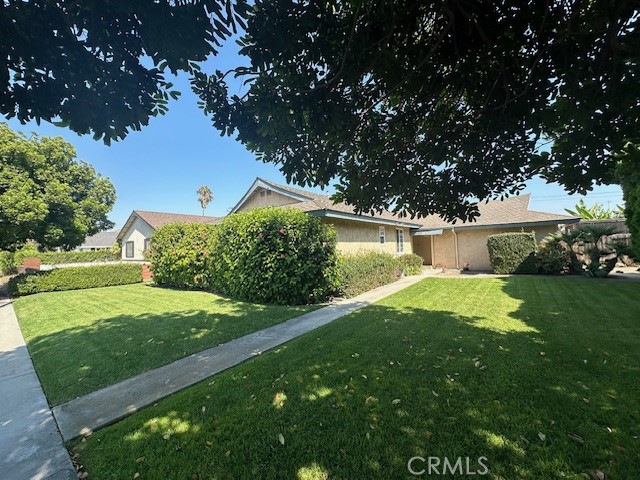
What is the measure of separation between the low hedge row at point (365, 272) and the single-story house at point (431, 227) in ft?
4.83

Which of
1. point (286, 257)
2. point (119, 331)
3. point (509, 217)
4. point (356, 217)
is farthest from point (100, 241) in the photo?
point (509, 217)

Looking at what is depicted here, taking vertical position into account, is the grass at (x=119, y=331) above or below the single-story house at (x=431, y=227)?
below

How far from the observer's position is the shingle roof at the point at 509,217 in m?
16.7

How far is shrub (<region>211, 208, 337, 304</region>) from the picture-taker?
368 inches

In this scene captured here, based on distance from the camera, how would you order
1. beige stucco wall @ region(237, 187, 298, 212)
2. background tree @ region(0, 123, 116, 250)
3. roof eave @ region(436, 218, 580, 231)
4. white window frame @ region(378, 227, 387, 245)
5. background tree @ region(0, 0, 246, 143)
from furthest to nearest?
beige stucco wall @ region(237, 187, 298, 212) < white window frame @ region(378, 227, 387, 245) < roof eave @ region(436, 218, 580, 231) < background tree @ region(0, 123, 116, 250) < background tree @ region(0, 0, 246, 143)

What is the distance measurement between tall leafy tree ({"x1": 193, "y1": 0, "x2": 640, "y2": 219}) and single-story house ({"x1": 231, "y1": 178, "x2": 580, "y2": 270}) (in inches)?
356

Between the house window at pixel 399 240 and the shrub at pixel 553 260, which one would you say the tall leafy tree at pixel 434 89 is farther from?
the house window at pixel 399 240

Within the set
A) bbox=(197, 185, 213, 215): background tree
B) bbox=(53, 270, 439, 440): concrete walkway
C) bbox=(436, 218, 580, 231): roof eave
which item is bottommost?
bbox=(53, 270, 439, 440): concrete walkway

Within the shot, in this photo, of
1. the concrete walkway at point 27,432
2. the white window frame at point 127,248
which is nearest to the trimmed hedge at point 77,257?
the white window frame at point 127,248

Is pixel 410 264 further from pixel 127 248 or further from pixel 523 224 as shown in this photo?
pixel 127 248

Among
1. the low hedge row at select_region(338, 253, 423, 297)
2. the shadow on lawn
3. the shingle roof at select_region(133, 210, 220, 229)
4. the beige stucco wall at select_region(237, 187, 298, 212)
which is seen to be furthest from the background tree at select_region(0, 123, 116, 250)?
the low hedge row at select_region(338, 253, 423, 297)

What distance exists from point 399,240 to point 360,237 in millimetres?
5485

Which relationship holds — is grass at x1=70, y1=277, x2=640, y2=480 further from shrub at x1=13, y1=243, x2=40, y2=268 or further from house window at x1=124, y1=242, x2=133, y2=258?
shrub at x1=13, y1=243, x2=40, y2=268

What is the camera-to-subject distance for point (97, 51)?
250cm
